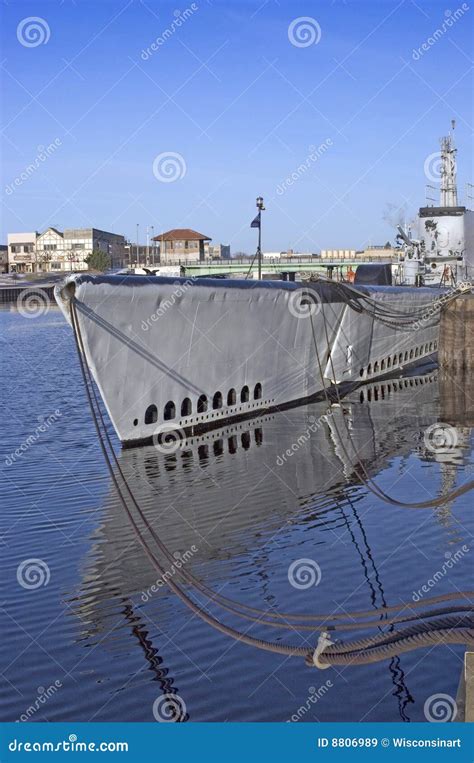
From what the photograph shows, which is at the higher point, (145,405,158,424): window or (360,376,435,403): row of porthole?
(145,405,158,424): window

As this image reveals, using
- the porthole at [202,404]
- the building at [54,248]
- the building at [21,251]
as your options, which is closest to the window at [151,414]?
the porthole at [202,404]

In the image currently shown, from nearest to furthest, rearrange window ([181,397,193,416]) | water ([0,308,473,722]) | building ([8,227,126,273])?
water ([0,308,473,722]) < window ([181,397,193,416]) < building ([8,227,126,273])

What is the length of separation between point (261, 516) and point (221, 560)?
226cm

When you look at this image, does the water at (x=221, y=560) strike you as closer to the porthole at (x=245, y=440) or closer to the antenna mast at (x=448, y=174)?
the porthole at (x=245, y=440)

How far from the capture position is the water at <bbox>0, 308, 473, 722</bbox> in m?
7.74

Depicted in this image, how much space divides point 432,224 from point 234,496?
3224 centimetres

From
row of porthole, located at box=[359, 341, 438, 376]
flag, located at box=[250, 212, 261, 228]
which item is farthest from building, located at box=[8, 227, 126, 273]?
flag, located at box=[250, 212, 261, 228]

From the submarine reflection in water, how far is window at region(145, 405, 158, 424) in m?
0.69

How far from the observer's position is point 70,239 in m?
150

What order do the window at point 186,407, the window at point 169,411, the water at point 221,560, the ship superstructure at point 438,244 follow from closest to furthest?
the water at point 221,560 → the window at point 169,411 → the window at point 186,407 → the ship superstructure at point 438,244

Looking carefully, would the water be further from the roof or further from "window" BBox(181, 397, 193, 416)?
the roof

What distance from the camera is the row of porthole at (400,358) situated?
3073 centimetres
